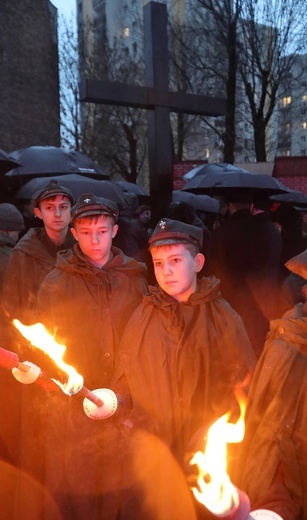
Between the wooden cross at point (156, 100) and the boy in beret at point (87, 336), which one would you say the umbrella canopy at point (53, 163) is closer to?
the wooden cross at point (156, 100)

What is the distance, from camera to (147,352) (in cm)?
269

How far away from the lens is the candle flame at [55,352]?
72.9 inches

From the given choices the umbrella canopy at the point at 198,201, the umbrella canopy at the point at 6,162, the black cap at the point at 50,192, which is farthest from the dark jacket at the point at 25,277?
the umbrella canopy at the point at 198,201

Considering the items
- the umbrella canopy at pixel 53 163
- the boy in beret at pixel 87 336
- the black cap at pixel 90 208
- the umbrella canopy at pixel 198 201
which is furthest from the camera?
the umbrella canopy at pixel 198 201

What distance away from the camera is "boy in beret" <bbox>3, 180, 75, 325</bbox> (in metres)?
3.81

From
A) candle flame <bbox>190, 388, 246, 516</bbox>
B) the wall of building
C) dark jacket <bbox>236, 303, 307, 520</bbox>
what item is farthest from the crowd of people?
the wall of building

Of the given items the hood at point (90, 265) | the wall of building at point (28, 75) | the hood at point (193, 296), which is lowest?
the hood at point (193, 296)

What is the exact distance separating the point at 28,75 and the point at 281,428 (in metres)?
27.0

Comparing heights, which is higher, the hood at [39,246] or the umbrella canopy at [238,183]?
the umbrella canopy at [238,183]

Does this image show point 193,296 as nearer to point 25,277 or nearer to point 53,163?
point 25,277

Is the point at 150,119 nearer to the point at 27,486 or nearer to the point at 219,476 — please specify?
the point at 27,486

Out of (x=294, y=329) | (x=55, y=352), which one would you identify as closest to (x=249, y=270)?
(x=294, y=329)

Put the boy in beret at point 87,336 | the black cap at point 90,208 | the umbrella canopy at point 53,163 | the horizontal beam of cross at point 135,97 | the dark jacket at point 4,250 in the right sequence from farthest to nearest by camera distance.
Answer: the umbrella canopy at point 53,163 → the horizontal beam of cross at point 135,97 → the dark jacket at point 4,250 → the black cap at point 90,208 → the boy in beret at point 87,336

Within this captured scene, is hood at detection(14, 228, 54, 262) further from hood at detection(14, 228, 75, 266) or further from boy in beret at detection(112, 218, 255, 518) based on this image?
boy in beret at detection(112, 218, 255, 518)
